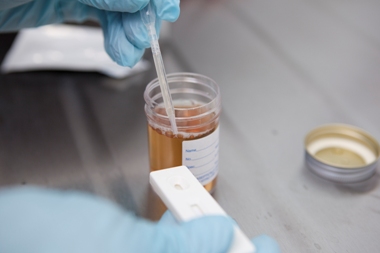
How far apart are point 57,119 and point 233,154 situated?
0.48 metres

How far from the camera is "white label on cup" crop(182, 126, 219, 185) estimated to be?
2.52 feet

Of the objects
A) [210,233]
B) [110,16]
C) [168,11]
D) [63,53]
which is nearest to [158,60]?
[168,11]

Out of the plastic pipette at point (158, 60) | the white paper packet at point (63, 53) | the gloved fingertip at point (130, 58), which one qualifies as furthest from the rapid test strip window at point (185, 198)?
the white paper packet at point (63, 53)

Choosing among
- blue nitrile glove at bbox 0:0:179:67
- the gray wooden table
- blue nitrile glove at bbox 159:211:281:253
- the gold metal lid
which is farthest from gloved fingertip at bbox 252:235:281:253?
blue nitrile glove at bbox 0:0:179:67

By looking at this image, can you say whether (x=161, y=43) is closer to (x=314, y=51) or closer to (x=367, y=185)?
(x=314, y=51)

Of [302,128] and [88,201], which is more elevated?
[88,201]

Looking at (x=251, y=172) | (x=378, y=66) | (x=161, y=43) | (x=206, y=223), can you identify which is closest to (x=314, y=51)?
(x=378, y=66)

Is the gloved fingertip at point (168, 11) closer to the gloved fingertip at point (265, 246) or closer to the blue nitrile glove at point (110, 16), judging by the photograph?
the blue nitrile glove at point (110, 16)

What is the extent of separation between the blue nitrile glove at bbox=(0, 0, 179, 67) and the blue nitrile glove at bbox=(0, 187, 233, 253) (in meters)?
0.42

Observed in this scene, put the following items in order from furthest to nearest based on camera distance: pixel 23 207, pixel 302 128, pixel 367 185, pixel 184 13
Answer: pixel 184 13, pixel 302 128, pixel 367 185, pixel 23 207

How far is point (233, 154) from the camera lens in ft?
3.32

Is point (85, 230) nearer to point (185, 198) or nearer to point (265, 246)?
point (185, 198)

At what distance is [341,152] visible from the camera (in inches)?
38.3

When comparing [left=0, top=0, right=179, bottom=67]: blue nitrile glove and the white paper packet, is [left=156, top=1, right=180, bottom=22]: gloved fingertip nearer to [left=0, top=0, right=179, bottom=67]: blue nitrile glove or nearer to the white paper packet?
[left=0, top=0, right=179, bottom=67]: blue nitrile glove
